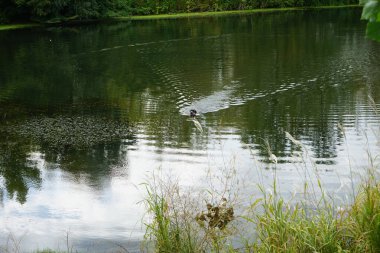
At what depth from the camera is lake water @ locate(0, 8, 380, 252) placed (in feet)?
32.8

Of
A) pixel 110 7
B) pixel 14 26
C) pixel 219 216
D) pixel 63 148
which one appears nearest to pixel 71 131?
pixel 63 148

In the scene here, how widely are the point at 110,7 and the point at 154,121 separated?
42372 mm

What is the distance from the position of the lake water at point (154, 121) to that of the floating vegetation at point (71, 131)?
6cm

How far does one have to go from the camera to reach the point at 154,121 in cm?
1630

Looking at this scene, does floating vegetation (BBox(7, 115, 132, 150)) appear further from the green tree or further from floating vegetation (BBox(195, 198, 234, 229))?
the green tree

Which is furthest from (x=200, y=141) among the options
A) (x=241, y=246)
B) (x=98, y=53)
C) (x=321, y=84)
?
(x=98, y=53)

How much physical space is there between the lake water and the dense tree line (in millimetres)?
16344

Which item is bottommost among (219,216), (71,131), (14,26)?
(71,131)

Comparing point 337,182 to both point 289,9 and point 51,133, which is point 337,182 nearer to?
point 51,133

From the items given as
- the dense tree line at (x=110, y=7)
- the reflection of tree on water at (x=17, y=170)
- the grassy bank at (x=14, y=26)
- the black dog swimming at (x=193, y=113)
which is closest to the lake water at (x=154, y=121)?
the reflection of tree on water at (x=17, y=170)

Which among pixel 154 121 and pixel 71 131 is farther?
pixel 154 121

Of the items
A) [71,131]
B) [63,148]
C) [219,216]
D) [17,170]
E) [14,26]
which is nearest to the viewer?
[219,216]

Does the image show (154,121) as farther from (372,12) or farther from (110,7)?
(110,7)

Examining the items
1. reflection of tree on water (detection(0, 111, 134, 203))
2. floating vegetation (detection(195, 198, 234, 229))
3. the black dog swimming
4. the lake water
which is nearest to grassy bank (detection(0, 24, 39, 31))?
the lake water
